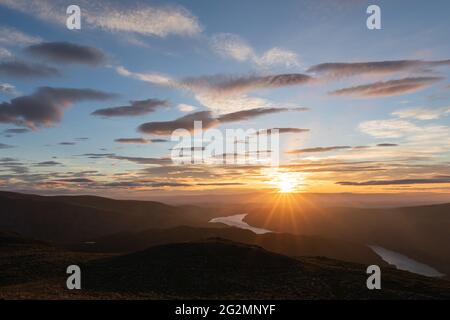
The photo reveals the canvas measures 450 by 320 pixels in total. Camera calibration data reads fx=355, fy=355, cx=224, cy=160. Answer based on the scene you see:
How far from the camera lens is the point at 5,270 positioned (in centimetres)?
3722

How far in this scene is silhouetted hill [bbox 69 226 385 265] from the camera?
10056 cm

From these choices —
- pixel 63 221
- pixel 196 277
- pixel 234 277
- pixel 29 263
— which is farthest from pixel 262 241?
pixel 63 221

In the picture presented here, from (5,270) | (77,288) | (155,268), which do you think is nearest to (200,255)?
(155,268)

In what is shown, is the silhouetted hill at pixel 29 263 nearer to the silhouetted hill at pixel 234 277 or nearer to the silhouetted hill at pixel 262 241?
the silhouetted hill at pixel 234 277

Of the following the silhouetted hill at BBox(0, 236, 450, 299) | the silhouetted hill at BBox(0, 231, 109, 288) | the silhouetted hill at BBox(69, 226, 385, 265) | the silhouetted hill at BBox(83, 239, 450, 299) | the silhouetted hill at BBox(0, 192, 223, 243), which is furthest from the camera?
the silhouetted hill at BBox(0, 192, 223, 243)

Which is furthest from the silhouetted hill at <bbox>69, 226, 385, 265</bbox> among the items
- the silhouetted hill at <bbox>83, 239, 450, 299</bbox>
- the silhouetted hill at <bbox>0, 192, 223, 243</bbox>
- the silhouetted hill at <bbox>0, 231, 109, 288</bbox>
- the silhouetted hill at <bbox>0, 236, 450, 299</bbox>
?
the silhouetted hill at <bbox>83, 239, 450, 299</bbox>

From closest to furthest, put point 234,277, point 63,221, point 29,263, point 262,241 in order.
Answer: point 234,277
point 29,263
point 262,241
point 63,221

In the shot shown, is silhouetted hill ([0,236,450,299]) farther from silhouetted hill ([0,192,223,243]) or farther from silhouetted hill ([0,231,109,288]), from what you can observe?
silhouetted hill ([0,192,223,243])

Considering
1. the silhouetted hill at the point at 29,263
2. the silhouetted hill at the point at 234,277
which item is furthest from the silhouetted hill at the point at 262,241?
the silhouetted hill at the point at 234,277

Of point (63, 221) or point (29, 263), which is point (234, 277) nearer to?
point (29, 263)

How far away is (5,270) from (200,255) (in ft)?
69.1

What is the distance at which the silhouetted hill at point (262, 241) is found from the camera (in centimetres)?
10056

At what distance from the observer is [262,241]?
364 feet
